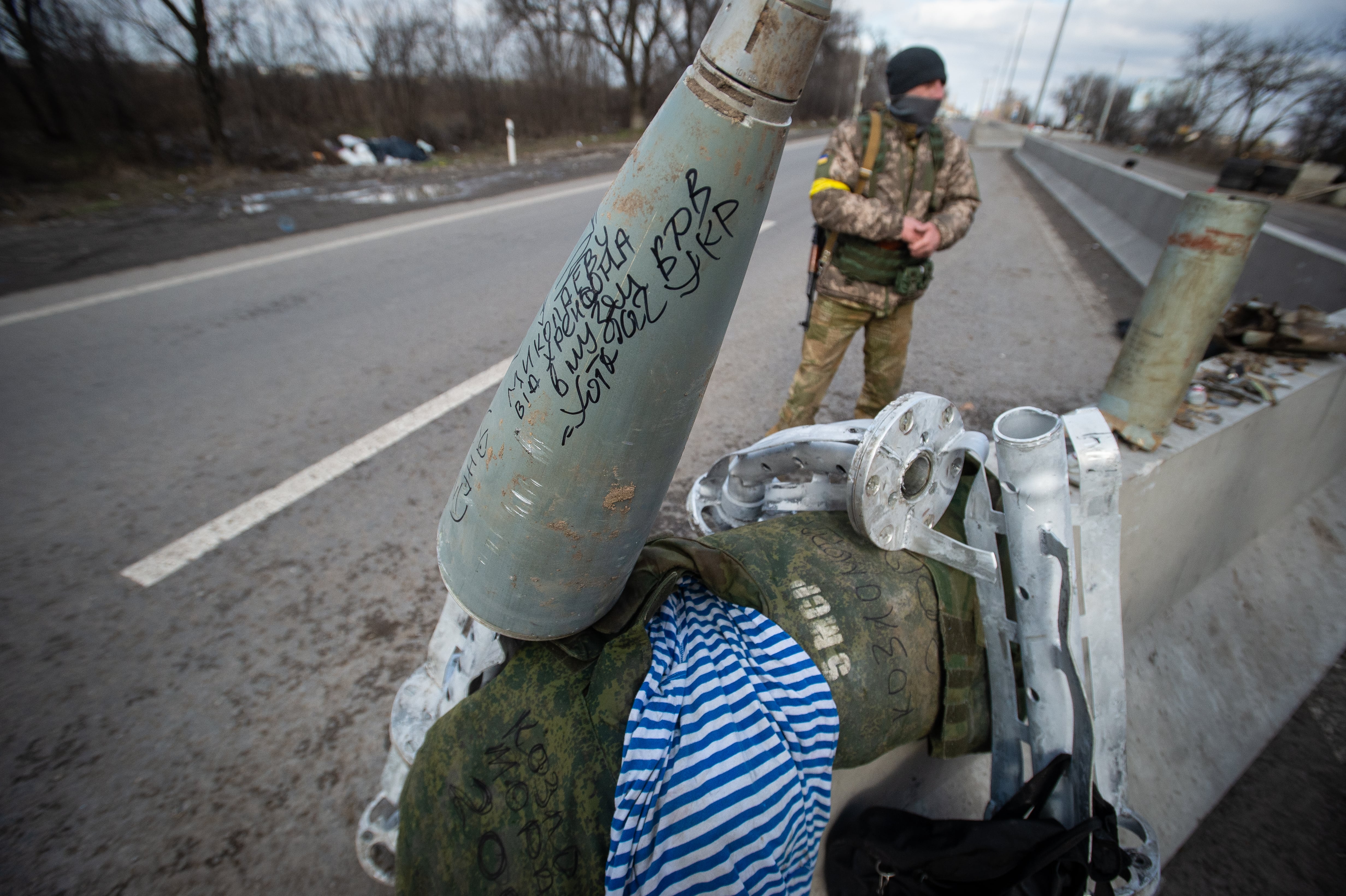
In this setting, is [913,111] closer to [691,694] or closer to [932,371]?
[932,371]

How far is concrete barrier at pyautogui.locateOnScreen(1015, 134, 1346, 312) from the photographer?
4.09m


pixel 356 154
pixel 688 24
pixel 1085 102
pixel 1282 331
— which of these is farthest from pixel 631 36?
pixel 1085 102

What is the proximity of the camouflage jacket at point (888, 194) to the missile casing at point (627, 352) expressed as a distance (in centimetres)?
187

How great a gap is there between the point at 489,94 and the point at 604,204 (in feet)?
64.7

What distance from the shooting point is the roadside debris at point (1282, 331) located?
2809mm

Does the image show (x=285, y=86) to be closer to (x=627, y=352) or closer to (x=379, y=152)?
(x=379, y=152)

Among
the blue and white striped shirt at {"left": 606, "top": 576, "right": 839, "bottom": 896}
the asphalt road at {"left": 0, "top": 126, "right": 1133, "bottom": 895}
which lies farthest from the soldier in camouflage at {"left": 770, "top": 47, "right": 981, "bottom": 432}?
the blue and white striped shirt at {"left": 606, "top": 576, "right": 839, "bottom": 896}

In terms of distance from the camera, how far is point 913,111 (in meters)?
2.60

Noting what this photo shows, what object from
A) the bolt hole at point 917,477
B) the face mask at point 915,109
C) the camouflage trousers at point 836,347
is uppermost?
the face mask at point 915,109

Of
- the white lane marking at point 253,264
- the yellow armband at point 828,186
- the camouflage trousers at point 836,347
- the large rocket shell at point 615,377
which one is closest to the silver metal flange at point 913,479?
the large rocket shell at point 615,377

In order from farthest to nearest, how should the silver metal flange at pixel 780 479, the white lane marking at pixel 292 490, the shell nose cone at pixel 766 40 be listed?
the white lane marking at pixel 292 490 → the silver metal flange at pixel 780 479 → the shell nose cone at pixel 766 40

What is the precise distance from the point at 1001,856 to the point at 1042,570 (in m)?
0.58

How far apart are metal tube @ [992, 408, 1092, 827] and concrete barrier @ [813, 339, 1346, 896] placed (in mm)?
343

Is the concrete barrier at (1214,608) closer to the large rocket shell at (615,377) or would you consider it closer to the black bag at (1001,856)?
the black bag at (1001,856)
